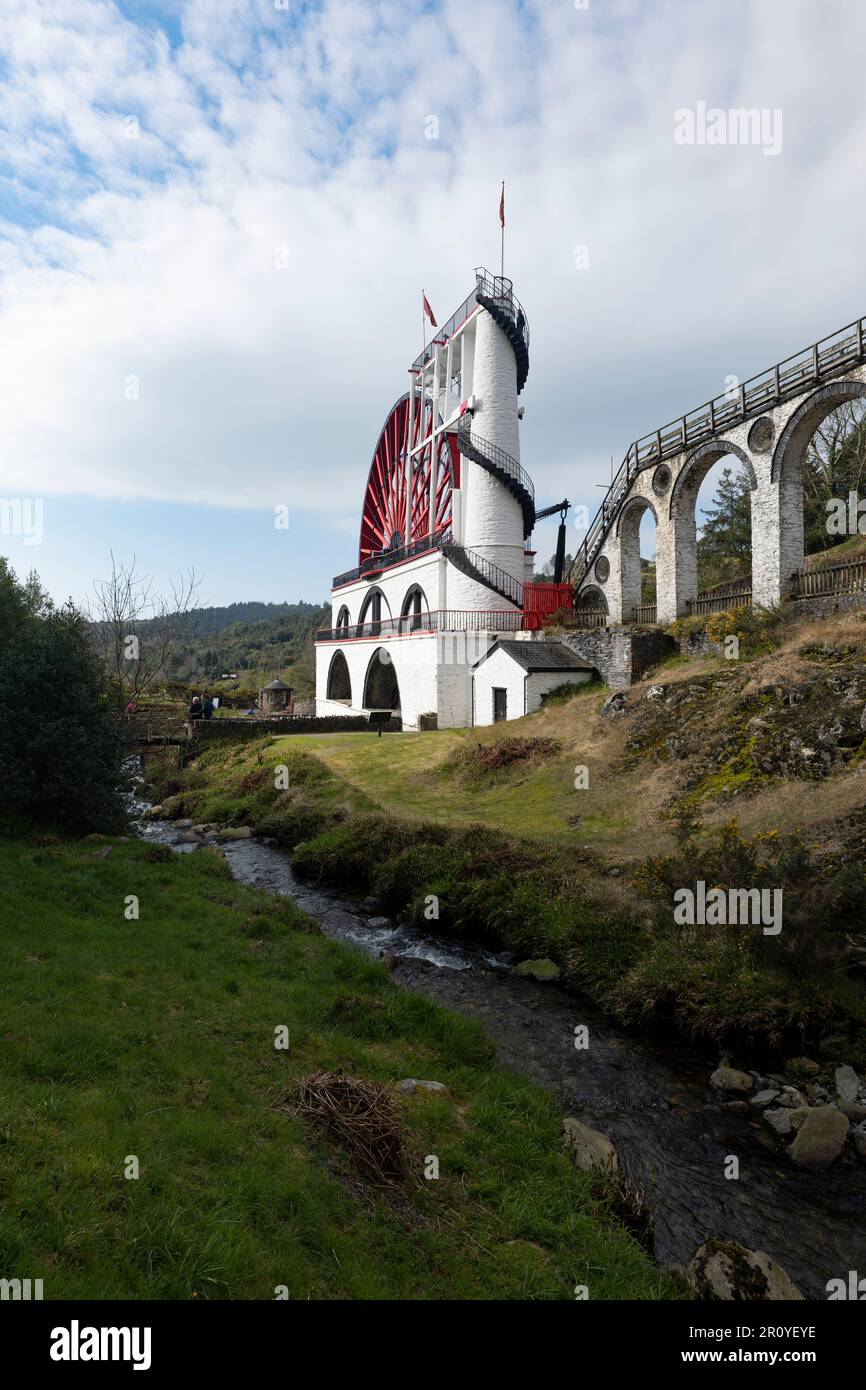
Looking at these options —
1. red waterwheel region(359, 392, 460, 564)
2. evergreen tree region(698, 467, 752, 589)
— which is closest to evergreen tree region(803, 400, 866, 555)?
evergreen tree region(698, 467, 752, 589)

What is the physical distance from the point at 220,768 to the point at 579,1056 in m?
18.9

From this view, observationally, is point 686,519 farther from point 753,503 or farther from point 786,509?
point 786,509

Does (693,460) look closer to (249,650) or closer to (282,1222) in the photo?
(282,1222)

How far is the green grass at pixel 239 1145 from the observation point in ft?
11.5

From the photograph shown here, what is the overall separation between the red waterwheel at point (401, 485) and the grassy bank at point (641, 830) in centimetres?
1855

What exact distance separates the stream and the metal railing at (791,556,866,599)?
13.3 metres

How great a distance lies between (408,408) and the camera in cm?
4238

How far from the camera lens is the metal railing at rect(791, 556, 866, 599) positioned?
16.8 m

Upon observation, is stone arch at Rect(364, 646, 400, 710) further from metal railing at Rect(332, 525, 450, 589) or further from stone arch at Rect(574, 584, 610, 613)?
stone arch at Rect(574, 584, 610, 613)

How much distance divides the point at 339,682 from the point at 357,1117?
39445 millimetres

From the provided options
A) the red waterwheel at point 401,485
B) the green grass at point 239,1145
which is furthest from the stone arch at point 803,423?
the green grass at point 239,1145

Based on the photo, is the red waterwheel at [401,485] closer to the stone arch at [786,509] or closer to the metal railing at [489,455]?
the metal railing at [489,455]

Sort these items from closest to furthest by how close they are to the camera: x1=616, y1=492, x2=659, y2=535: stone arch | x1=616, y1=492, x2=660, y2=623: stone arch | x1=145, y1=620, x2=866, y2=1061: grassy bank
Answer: x1=145, y1=620, x2=866, y2=1061: grassy bank → x1=616, y1=492, x2=659, y2=535: stone arch → x1=616, y1=492, x2=660, y2=623: stone arch
